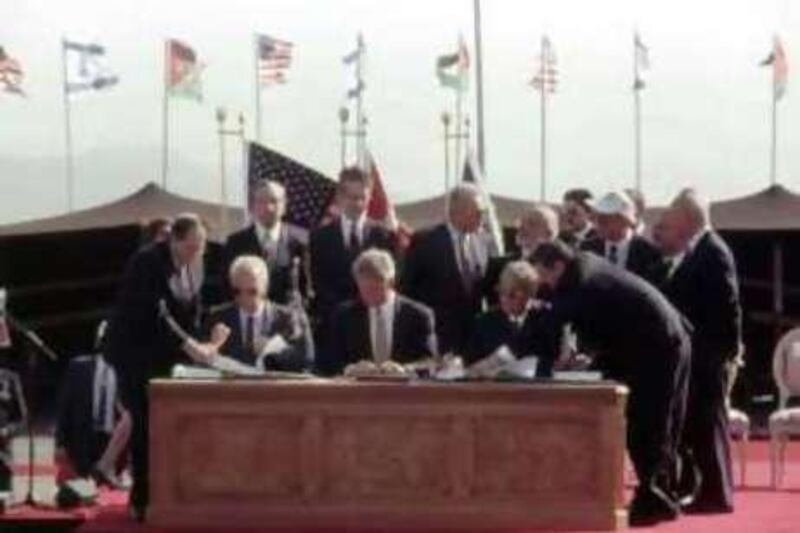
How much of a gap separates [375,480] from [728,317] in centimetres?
226

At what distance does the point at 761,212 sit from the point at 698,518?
1542cm

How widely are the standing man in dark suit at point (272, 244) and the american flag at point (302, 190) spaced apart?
130cm

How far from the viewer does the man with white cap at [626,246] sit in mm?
10477

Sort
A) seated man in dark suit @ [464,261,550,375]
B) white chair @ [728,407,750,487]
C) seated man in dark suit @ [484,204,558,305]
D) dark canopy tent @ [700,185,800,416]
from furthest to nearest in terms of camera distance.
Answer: dark canopy tent @ [700,185,800,416]
white chair @ [728,407,750,487]
seated man in dark suit @ [484,204,558,305]
seated man in dark suit @ [464,261,550,375]

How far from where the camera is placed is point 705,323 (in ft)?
35.6

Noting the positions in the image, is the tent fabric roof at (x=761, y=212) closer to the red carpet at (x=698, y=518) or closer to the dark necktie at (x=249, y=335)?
the red carpet at (x=698, y=518)

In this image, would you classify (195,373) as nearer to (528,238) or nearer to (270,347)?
(270,347)

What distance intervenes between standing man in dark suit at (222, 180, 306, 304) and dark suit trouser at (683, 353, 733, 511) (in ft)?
7.17

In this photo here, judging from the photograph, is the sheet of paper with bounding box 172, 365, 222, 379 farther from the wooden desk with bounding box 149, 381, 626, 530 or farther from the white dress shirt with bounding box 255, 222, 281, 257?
the white dress shirt with bounding box 255, 222, 281, 257

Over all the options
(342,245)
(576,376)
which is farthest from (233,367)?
(576,376)

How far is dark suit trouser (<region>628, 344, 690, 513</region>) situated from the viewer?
33.2 ft

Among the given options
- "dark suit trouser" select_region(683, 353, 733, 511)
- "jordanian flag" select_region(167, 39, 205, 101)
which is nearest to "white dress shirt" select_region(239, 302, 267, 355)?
"dark suit trouser" select_region(683, 353, 733, 511)

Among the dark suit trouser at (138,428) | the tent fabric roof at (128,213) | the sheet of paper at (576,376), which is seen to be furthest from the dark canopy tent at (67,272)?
the sheet of paper at (576,376)

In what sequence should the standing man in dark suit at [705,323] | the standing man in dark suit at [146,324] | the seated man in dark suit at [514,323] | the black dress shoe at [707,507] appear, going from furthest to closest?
→ the black dress shoe at [707,507], the standing man in dark suit at [705,323], the standing man in dark suit at [146,324], the seated man in dark suit at [514,323]
